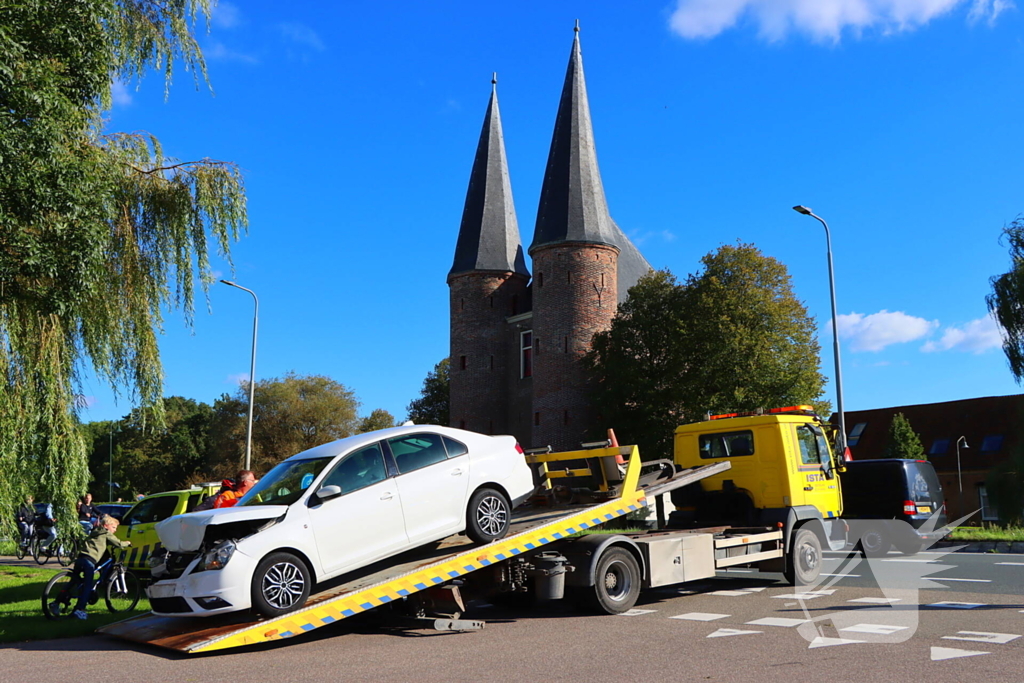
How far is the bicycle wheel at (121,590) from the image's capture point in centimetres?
1199

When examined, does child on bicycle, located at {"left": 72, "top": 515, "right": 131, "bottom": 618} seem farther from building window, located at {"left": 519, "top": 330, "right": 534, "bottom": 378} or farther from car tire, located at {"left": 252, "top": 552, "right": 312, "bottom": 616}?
building window, located at {"left": 519, "top": 330, "right": 534, "bottom": 378}

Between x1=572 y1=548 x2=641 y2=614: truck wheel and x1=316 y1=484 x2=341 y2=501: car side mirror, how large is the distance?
131 inches

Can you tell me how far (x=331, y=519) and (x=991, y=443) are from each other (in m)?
58.5

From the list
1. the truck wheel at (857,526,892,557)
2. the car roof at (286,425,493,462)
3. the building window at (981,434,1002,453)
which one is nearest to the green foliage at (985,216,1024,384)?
the truck wheel at (857,526,892,557)

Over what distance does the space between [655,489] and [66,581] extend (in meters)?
7.67

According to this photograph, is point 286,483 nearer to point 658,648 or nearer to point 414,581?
point 414,581

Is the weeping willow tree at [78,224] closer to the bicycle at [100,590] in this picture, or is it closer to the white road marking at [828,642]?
the bicycle at [100,590]

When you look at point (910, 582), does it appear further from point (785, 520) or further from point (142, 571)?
point (142, 571)

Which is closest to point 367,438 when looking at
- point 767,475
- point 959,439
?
point 767,475

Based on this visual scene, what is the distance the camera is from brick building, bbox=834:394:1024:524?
184ft

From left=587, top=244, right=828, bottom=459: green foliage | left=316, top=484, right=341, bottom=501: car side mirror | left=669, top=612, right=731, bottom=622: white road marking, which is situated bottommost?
left=669, top=612, right=731, bottom=622: white road marking

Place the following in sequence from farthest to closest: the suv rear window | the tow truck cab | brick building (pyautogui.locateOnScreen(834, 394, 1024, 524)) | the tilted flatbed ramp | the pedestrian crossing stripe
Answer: brick building (pyautogui.locateOnScreen(834, 394, 1024, 524))
the suv rear window
the tow truck cab
the tilted flatbed ramp
the pedestrian crossing stripe

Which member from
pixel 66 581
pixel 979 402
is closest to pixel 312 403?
pixel 979 402

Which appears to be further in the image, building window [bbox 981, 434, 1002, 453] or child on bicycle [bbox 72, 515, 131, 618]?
building window [bbox 981, 434, 1002, 453]
